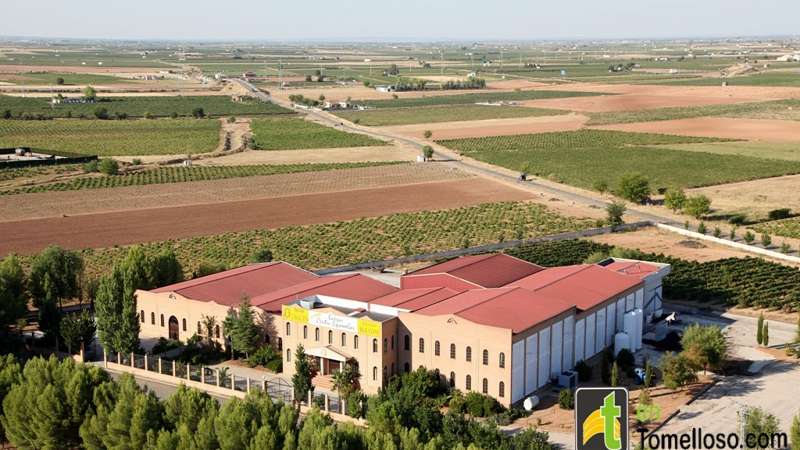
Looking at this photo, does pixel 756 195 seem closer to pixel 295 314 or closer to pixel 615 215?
pixel 615 215

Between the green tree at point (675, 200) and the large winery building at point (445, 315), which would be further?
the green tree at point (675, 200)

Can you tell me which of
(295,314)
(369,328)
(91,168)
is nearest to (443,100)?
(91,168)

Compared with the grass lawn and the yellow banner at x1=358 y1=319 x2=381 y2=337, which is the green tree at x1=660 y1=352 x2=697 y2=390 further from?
the grass lawn

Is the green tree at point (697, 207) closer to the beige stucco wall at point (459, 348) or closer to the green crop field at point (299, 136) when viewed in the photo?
the beige stucco wall at point (459, 348)

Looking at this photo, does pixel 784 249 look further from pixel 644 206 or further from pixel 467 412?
pixel 467 412

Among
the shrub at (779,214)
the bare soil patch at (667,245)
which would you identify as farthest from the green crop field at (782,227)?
Result: the bare soil patch at (667,245)

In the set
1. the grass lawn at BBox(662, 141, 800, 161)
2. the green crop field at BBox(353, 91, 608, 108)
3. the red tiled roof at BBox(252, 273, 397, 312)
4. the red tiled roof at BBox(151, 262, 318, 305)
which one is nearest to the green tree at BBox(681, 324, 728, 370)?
the red tiled roof at BBox(252, 273, 397, 312)
